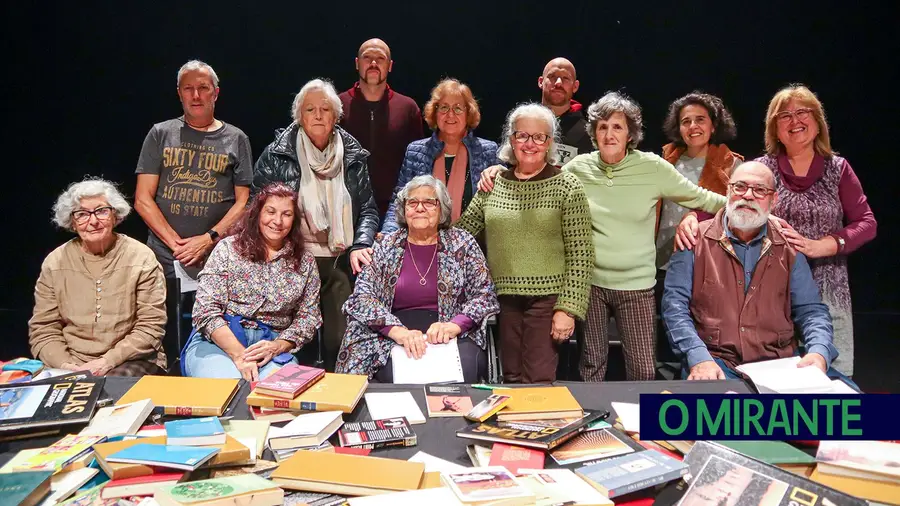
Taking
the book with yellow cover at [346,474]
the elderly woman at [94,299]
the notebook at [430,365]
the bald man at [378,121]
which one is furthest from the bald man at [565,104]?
the book with yellow cover at [346,474]

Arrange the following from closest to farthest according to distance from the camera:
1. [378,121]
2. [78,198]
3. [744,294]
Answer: [744,294]
[78,198]
[378,121]

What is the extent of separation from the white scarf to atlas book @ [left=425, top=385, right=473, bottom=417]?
4.74ft

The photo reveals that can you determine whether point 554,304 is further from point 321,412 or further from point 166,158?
point 166,158

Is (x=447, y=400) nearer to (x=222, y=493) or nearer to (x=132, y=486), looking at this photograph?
(x=222, y=493)

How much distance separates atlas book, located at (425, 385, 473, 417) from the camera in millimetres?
1833

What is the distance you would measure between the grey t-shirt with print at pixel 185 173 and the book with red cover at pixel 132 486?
2.23m

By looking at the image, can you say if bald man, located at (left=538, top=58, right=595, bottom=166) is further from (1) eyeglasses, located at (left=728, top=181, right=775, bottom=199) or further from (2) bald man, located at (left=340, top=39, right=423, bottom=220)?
(1) eyeglasses, located at (left=728, top=181, right=775, bottom=199)

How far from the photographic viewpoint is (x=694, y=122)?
11.0 feet

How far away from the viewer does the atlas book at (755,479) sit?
1289 mm

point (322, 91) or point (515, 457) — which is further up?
point (322, 91)

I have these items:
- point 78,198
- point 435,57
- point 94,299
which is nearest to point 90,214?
point 78,198

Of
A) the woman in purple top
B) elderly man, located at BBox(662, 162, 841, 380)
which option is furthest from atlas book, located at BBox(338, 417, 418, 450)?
the woman in purple top

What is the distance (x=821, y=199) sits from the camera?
120 inches

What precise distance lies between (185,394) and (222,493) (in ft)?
2.15
